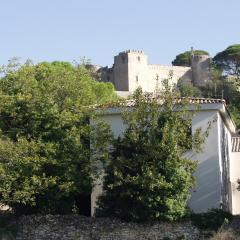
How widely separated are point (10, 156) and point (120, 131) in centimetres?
479

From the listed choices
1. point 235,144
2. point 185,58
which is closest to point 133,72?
point 185,58

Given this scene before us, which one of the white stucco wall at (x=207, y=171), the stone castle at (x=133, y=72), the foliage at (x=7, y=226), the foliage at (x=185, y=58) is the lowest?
the foliage at (x=7, y=226)

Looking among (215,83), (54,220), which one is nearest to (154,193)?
(54,220)

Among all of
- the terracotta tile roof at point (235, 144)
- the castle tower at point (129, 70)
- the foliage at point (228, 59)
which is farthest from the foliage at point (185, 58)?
the terracotta tile roof at point (235, 144)

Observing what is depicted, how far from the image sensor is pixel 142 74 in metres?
96.7

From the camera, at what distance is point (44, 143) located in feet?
79.1

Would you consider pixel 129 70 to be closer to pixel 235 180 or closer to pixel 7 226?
pixel 235 180

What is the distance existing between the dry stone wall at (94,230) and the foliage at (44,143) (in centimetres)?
99

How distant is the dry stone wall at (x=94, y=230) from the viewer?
21938mm

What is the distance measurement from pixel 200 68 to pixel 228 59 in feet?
23.2

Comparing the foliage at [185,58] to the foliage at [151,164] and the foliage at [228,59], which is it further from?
the foliage at [151,164]

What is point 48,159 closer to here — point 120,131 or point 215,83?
point 120,131

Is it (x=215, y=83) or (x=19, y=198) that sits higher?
(x=215, y=83)

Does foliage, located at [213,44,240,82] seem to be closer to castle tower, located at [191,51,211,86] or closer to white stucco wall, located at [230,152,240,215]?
castle tower, located at [191,51,211,86]
